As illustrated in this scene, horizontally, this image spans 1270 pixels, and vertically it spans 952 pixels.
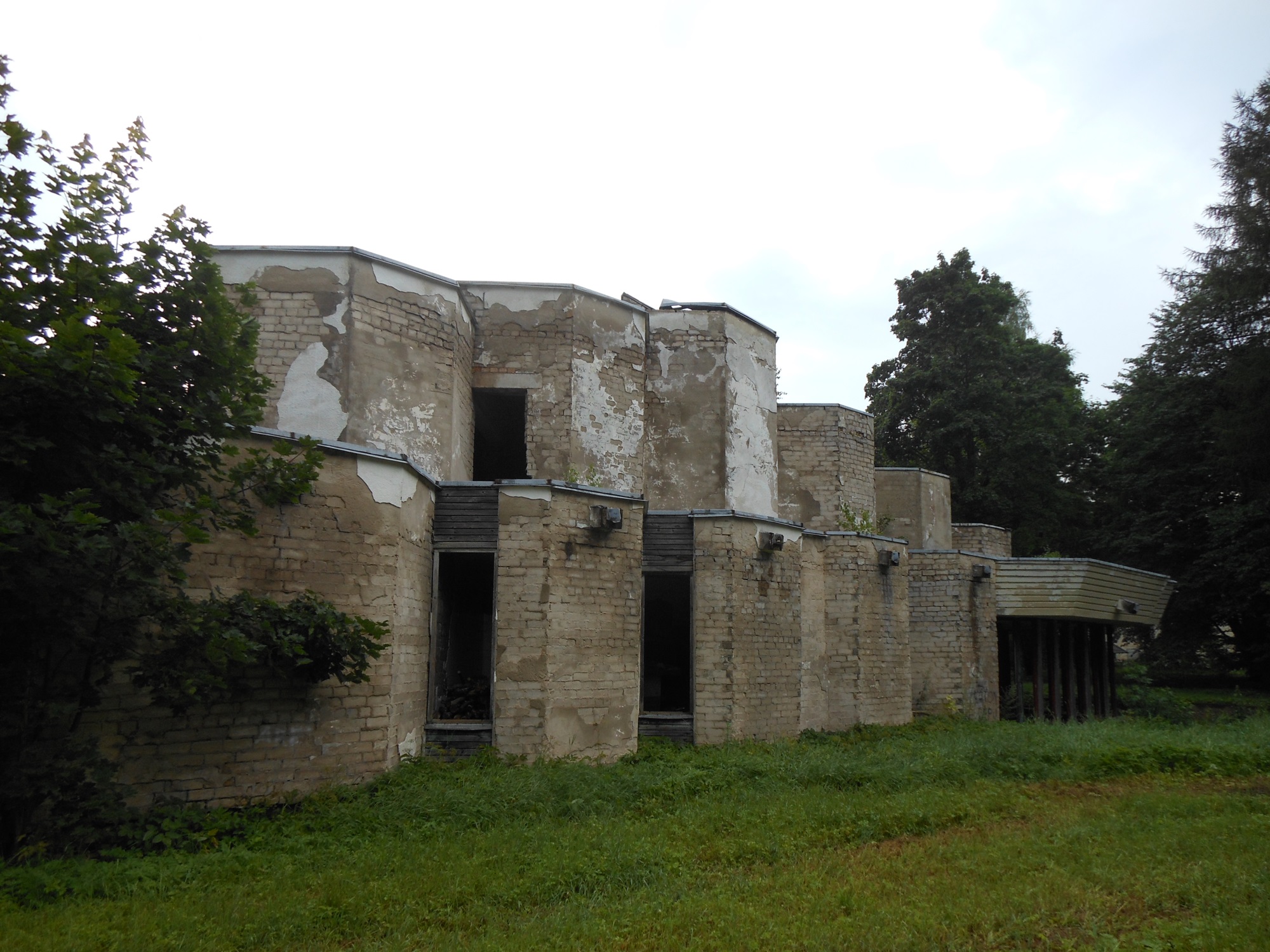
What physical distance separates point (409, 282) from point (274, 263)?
178 cm

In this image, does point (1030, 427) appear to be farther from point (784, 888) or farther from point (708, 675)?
point (784, 888)

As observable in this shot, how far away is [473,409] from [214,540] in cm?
723

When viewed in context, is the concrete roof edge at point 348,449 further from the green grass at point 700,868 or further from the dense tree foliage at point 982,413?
the dense tree foliage at point 982,413

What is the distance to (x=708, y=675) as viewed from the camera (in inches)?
494

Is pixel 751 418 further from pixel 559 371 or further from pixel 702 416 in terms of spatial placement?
pixel 559 371

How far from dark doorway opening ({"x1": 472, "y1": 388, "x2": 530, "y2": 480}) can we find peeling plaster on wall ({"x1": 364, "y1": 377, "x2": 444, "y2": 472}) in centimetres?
222

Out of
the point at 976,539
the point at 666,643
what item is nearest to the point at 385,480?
the point at 666,643

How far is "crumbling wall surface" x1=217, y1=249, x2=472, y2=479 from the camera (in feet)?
38.0

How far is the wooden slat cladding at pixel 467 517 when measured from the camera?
11.0m

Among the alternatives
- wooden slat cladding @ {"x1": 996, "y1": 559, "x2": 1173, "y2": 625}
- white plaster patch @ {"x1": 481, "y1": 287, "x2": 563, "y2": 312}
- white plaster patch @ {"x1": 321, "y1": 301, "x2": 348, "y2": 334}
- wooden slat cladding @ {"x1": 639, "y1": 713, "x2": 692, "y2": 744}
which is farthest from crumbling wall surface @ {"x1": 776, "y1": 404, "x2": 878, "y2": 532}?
white plaster patch @ {"x1": 321, "y1": 301, "x2": 348, "y2": 334}

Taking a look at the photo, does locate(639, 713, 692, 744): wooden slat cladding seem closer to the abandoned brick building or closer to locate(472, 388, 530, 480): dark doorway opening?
the abandoned brick building

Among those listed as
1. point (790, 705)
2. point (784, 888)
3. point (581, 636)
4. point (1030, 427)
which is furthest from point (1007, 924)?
point (1030, 427)

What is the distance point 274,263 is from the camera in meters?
11.8

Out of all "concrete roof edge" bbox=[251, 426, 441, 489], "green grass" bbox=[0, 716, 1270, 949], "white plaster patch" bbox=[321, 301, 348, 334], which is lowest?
"green grass" bbox=[0, 716, 1270, 949]
